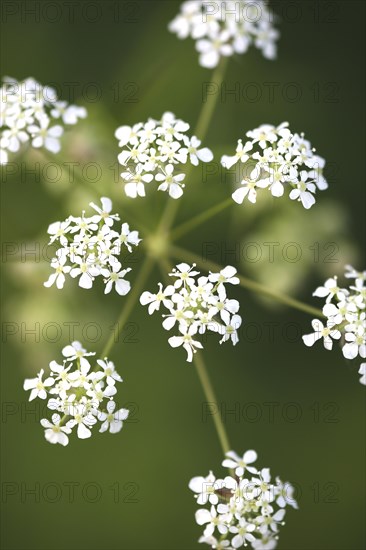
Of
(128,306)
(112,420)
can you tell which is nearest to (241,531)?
(112,420)

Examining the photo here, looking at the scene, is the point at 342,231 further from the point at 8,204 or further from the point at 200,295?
the point at 8,204

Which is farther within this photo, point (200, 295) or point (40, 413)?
point (40, 413)

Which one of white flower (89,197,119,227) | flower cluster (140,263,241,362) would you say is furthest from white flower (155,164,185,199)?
flower cluster (140,263,241,362)

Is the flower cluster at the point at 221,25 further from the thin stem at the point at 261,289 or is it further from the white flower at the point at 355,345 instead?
the white flower at the point at 355,345

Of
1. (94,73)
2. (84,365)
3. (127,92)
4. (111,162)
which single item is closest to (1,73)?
(94,73)

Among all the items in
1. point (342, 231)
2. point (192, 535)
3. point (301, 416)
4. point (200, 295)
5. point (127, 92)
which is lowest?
point (192, 535)
